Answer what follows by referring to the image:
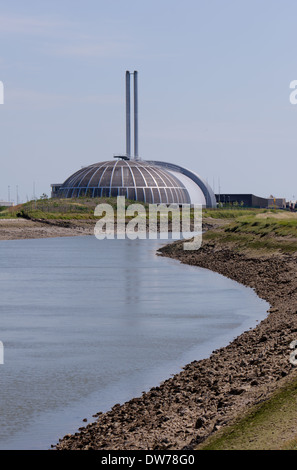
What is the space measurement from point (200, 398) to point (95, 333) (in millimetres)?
10484

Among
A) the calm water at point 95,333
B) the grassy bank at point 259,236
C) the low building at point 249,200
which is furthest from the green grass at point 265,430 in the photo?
the low building at point 249,200

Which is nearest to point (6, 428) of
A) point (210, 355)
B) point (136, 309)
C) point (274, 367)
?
point (274, 367)

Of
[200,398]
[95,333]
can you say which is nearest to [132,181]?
[95,333]

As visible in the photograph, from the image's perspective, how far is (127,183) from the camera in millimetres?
142375

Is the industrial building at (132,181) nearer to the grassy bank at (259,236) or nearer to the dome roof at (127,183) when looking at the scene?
the dome roof at (127,183)

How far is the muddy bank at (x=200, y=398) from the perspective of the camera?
12.7 m

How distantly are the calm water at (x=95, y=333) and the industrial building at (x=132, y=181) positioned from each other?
91.4m

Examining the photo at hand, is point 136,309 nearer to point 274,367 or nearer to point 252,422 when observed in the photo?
point 274,367

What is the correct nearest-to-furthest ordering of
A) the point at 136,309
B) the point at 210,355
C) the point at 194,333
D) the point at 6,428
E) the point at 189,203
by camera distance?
1. the point at 6,428
2. the point at 210,355
3. the point at 194,333
4. the point at 136,309
5. the point at 189,203

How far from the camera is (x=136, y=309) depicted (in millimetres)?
31234

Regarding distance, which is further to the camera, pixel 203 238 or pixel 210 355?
pixel 203 238
